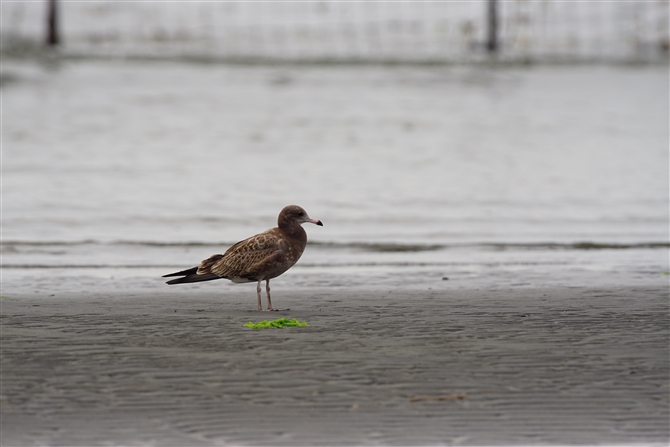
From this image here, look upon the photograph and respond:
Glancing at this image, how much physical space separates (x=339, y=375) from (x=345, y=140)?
1826cm

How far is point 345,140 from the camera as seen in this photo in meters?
23.5

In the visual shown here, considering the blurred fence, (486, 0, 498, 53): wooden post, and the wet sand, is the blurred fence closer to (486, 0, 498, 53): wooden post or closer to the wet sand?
(486, 0, 498, 53): wooden post

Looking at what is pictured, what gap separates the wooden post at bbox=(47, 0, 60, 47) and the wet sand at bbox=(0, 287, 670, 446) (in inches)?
1308

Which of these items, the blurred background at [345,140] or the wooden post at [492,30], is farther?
the wooden post at [492,30]

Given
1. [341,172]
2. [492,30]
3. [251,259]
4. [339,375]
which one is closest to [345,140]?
[341,172]

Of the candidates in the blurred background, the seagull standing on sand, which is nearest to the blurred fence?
the blurred background

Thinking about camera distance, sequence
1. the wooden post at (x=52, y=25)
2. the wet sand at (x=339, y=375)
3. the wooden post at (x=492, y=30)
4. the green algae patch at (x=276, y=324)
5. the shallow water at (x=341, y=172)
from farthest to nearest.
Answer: the wooden post at (x=492, y=30) < the wooden post at (x=52, y=25) < the shallow water at (x=341, y=172) < the green algae patch at (x=276, y=324) < the wet sand at (x=339, y=375)

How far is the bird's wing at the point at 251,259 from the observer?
7.59m

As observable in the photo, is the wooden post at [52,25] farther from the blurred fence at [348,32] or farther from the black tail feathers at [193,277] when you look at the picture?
the black tail feathers at [193,277]

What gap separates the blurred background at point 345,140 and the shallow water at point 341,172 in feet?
0.22

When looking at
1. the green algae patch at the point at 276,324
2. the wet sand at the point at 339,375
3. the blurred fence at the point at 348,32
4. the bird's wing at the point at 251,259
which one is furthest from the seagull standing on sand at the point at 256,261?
the blurred fence at the point at 348,32

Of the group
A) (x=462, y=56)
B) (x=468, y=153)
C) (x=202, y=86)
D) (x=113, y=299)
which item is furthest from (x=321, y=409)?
(x=462, y=56)

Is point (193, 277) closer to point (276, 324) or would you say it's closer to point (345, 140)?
point (276, 324)

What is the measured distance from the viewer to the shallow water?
35.0ft
